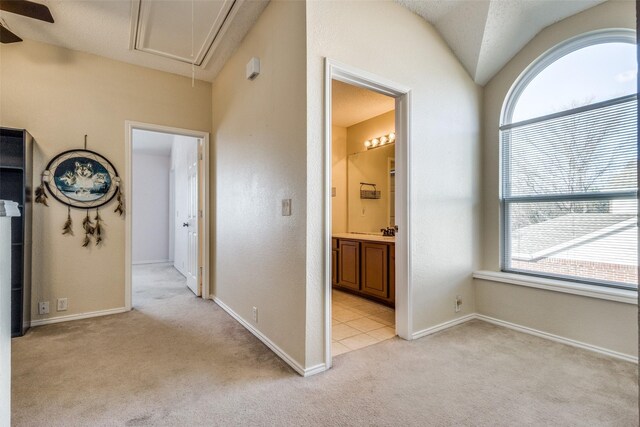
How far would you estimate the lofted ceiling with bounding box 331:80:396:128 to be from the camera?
3.71m

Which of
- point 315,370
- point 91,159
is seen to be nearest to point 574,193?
point 315,370

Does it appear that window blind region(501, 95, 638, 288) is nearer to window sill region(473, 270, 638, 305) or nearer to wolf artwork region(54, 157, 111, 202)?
window sill region(473, 270, 638, 305)

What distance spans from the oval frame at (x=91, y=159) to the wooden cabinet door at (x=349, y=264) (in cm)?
279

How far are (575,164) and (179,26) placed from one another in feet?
11.9

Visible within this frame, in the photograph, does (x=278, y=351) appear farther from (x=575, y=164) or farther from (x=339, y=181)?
(x=339, y=181)

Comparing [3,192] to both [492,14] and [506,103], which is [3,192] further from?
[506,103]

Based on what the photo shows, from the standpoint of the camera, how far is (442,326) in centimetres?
285

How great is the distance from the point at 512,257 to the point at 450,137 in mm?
1326

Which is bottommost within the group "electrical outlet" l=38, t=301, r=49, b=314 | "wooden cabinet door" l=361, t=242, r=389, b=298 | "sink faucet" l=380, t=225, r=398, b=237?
"electrical outlet" l=38, t=301, r=49, b=314

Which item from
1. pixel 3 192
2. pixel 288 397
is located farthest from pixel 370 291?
pixel 3 192

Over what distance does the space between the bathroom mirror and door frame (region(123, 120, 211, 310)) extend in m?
2.19

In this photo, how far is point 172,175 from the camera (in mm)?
7219

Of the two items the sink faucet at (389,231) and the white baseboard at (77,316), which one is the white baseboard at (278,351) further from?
the sink faucet at (389,231)

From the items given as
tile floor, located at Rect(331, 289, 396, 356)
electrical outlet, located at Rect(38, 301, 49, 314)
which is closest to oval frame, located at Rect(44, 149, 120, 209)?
electrical outlet, located at Rect(38, 301, 49, 314)
